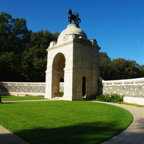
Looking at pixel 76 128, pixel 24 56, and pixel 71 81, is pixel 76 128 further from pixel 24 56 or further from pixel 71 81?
pixel 24 56

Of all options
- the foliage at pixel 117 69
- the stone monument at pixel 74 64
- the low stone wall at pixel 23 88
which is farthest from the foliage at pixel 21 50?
the foliage at pixel 117 69

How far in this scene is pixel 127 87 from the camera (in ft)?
61.0

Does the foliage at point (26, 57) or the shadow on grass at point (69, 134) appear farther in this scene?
the foliage at point (26, 57)

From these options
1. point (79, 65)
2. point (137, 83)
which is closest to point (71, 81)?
point (79, 65)

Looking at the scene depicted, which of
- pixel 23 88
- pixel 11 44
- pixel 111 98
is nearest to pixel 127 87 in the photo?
pixel 111 98

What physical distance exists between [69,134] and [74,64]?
15.7 m

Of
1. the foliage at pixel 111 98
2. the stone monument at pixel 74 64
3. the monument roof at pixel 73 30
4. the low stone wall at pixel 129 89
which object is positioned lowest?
the foliage at pixel 111 98

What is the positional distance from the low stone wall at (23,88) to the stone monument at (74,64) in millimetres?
5701

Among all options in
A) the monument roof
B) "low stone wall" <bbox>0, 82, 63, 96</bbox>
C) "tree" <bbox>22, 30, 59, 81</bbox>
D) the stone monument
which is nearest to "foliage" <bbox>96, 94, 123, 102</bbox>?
the stone monument

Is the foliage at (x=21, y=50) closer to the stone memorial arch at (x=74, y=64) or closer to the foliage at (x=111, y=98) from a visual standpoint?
the stone memorial arch at (x=74, y=64)

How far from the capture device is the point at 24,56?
3841 cm

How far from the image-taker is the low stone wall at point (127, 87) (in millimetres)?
16953

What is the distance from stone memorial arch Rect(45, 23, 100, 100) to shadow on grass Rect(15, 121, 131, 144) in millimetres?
14114

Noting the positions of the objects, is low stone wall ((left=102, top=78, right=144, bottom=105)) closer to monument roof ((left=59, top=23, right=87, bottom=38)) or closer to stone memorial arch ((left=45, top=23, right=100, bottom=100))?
stone memorial arch ((left=45, top=23, right=100, bottom=100))
